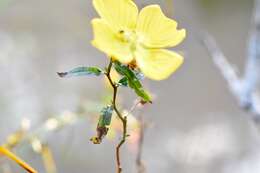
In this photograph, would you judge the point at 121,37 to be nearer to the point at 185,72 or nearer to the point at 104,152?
the point at 104,152

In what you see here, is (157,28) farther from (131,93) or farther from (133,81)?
(131,93)

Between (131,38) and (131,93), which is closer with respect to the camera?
(131,38)

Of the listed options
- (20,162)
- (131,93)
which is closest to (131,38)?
(20,162)

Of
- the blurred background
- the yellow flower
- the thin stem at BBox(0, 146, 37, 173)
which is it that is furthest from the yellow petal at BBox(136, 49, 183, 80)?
the blurred background

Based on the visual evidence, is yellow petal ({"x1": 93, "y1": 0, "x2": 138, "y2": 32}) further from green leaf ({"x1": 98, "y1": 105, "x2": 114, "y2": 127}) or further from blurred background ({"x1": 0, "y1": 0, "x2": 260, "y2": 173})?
blurred background ({"x1": 0, "y1": 0, "x2": 260, "y2": 173})

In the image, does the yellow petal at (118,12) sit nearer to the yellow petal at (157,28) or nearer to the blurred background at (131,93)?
the yellow petal at (157,28)

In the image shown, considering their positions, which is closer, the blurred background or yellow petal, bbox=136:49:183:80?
yellow petal, bbox=136:49:183:80

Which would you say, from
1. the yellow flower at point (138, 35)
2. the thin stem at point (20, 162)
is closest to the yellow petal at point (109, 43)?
the yellow flower at point (138, 35)

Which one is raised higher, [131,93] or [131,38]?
[131,93]
